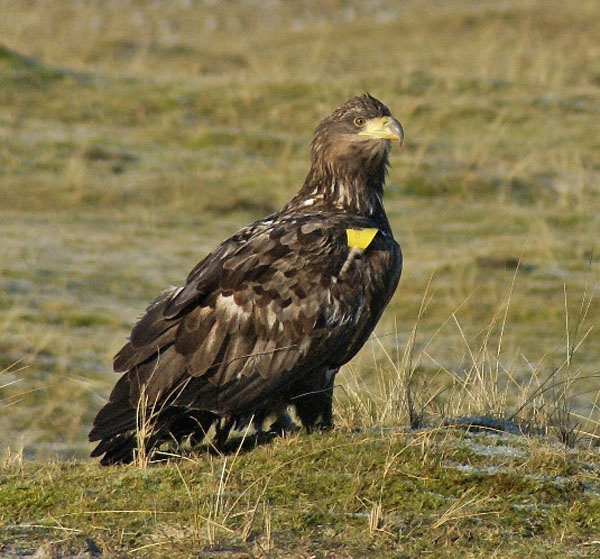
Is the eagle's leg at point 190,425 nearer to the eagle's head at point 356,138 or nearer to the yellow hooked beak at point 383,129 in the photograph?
the eagle's head at point 356,138

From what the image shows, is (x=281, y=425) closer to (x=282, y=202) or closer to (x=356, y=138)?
(x=356, y=138)

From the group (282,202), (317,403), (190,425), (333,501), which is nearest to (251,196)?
(282,202)

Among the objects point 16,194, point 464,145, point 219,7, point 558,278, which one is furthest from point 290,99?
point 219,7

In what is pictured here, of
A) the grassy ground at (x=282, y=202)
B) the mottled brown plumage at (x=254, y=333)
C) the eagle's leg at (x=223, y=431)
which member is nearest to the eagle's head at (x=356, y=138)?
the mottled brown plumage at (x=254, y=333)

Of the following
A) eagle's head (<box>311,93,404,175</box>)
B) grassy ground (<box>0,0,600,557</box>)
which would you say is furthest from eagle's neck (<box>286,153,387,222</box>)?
grassy ground (<box>0,0,600,557</box>)

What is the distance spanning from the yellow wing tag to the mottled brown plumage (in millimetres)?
29

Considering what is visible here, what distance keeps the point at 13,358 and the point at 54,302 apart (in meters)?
1.94

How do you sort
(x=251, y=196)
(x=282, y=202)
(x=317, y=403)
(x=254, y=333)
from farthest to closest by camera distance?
(x=251, y=196) < (x=282, y=202) < (x=317, y=403) < (x=254, y=333)

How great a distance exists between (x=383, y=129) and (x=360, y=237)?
3.78 ft

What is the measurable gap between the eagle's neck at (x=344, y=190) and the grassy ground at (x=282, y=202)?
1.01 m

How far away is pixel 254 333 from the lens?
26.5 ft

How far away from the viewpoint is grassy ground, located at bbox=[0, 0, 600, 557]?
7664 millimetres

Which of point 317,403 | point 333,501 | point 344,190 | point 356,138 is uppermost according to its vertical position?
point 356,138

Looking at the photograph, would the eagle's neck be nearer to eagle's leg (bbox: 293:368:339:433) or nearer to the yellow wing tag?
the yellow wing tag
